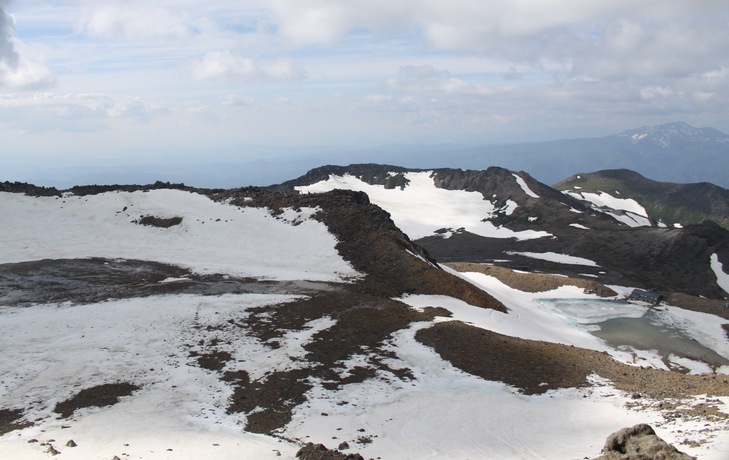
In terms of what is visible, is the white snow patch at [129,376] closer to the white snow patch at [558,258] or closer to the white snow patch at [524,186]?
the white snow patch at [558,258]

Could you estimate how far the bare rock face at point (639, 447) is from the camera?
10781 mm

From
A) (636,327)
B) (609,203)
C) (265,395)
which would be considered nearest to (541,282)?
(636,327)

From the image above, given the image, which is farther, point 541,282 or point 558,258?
point 558,258

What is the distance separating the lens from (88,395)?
18.4 meters

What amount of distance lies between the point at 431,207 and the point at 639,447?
110223 mm

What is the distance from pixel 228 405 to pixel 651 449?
43.0ft

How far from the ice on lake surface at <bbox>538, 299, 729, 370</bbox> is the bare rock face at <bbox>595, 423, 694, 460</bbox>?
27363 mm

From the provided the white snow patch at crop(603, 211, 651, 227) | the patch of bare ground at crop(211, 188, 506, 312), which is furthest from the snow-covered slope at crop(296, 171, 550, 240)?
the patch of bare ground at crop(211, 188, 506, 312)

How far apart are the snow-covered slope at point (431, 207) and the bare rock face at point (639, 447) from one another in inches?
3443

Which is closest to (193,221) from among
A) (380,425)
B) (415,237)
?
(380,425)

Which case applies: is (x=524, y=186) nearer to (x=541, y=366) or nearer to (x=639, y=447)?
(x=541, y=366)

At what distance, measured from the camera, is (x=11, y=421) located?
52.9 feet

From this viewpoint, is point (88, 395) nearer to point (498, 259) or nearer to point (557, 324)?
point (557, 324)

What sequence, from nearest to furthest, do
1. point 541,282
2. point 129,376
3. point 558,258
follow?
point 129,376 < point 541,282 < point 558,258
